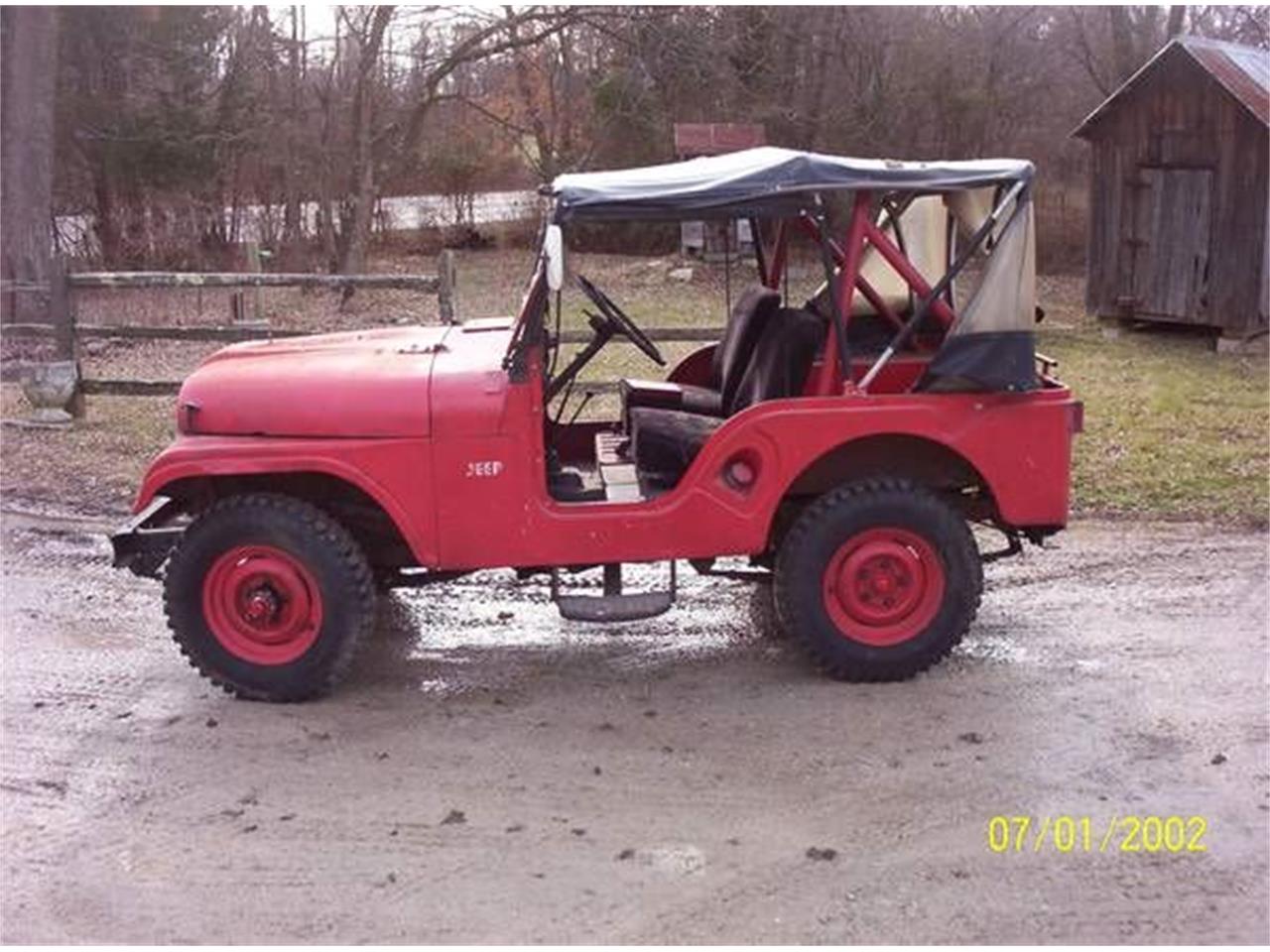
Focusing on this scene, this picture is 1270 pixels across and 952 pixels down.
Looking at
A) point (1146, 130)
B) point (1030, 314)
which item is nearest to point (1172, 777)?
point (1030, 314)

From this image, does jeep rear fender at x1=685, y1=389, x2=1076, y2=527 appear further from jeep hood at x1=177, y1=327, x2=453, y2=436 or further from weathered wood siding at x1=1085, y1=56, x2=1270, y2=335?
weathered wood siding at x1=1085, y1=56, x2=1270, y2=335

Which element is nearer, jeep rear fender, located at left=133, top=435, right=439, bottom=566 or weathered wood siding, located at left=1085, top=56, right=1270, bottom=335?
jeep rear fender, located at left=133, top=435, right=439, bottom=566

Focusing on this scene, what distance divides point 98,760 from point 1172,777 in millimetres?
3646

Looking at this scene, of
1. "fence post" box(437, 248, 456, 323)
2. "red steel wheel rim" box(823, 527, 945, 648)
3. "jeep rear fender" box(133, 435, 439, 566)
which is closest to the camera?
"jeep rear fender" box(133, 435, 439, 566)

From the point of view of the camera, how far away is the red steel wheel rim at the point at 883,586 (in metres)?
5.20

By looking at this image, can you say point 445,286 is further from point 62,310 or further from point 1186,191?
point 1186,191

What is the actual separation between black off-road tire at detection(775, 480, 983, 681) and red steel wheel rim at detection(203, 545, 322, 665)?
1.84m

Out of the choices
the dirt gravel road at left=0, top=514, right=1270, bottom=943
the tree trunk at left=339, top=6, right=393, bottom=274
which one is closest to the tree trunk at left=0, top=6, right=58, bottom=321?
the tree trunk at left=339, top=6, right=393, bottom=274

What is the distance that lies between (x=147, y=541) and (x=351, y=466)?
0.92 m

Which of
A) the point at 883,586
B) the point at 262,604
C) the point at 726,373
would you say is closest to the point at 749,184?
the point at 726,373

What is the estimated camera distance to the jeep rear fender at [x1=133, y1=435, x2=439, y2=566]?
16.3ft
